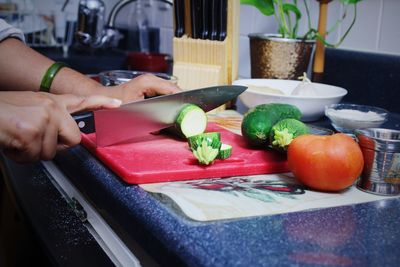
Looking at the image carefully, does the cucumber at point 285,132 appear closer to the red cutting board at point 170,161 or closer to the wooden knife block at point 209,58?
the red cutting board at point 170,161

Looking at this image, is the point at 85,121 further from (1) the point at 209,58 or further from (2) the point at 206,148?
(1) the point at 209,58

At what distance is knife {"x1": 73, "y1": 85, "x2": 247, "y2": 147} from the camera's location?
2.33 ft

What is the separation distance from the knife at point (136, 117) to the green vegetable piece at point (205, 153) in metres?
0.13

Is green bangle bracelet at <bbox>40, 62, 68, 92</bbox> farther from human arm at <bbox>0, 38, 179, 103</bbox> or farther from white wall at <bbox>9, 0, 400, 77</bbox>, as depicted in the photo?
white wall at <bbox>9, 0, 400, 77</bbox>

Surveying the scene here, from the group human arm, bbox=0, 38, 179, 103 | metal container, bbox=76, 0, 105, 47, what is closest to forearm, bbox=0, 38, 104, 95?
human arm, bbox=0, 38, 179, 103

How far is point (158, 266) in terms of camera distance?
1.77ft

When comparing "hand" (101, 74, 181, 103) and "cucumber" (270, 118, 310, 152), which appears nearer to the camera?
"cucumber" (270, 118, 310, 152)

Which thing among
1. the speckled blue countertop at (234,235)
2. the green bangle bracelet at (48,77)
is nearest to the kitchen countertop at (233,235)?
the speckled blue countertop at (234,235)

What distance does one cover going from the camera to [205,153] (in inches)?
24.9

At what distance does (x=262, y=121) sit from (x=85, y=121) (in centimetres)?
28

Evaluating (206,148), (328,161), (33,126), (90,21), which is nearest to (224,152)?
(206,148)

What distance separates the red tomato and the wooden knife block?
51 cm

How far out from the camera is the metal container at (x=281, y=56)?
1045 millimetres

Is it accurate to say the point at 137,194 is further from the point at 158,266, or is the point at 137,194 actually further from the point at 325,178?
the point at 325,178
